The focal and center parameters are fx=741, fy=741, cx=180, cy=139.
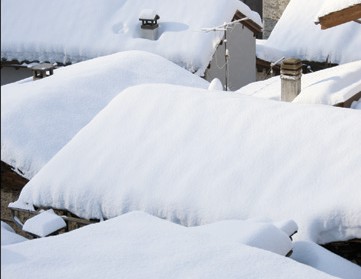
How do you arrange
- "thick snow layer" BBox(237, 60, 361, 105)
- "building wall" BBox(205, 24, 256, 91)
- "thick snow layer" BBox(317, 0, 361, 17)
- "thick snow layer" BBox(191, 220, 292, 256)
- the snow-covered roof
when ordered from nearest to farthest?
1. "thick snow layer" BBox(191, 220, 292, 256)
2. "thick snow layer" BBox(317, 0, 361, 17)
3. "thick snow layer" BBox(237, 60, 361, 105)
4. the snow-covered roof
5. "building wall" BBox(205, 24, 256, 91)

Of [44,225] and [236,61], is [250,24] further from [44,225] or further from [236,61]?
[44,225]

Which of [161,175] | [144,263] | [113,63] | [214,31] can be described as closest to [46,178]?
[161,175]

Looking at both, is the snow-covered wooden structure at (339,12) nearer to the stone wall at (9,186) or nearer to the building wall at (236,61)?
the stone wall at (9,186)

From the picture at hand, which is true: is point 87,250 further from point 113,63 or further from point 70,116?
point 113,63

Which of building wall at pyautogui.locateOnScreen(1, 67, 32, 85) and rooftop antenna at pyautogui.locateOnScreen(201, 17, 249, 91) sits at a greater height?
rooftop antenna at pyautogui.locateOnScreen(201, 17, 249, 91)

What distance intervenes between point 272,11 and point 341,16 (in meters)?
19.8

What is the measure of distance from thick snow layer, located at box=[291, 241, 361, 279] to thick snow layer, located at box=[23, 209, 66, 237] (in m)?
3.10

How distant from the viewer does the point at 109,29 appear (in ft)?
80.7

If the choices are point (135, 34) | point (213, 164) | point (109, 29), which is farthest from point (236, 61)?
point (213, 164)

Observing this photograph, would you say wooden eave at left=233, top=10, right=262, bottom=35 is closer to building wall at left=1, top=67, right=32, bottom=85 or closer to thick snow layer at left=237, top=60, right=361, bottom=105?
building wall at left=1, top=67, right=32, bottom=85

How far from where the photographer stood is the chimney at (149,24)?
23562 millimetres

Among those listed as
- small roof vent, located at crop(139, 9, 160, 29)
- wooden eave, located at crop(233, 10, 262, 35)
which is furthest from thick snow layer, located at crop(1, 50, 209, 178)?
wooden eave, located at crop(233, 10, 262, 35)

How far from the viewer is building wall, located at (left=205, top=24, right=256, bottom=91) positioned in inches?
921

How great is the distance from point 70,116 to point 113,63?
2.84 meters
